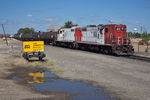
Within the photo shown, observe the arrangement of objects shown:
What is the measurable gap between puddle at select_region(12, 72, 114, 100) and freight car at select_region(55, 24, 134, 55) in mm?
13082

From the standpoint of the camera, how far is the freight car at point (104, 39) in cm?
2217

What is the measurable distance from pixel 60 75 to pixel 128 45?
41.8 ft

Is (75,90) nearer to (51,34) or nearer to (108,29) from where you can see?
(108,29)

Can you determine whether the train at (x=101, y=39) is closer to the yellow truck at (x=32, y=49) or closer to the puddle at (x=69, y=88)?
the yellow truck at (x=32, y=49)

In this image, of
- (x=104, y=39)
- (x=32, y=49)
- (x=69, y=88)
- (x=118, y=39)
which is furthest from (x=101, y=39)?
(x=69, y=88)

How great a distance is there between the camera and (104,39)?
24.0 m

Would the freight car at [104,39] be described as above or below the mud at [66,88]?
above

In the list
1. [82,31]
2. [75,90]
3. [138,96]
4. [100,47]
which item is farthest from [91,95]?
[82,31]

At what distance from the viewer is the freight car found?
2217 cm

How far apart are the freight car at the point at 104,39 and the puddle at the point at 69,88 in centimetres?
1308

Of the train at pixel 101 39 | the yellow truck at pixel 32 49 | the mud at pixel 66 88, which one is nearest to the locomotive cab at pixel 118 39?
the train at pixel 101 39

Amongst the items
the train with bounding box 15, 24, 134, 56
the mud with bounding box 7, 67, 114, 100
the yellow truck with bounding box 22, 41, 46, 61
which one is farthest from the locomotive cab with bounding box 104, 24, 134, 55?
the mud with bounding box 7, 67, 114, 100

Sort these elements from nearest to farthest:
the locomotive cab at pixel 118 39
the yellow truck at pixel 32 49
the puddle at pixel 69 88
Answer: the puddle at pixel 69 88 < the yellow truck at pixel 32 49 < the locomotive cab at pixel 118 39

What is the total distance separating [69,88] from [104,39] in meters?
16.0
